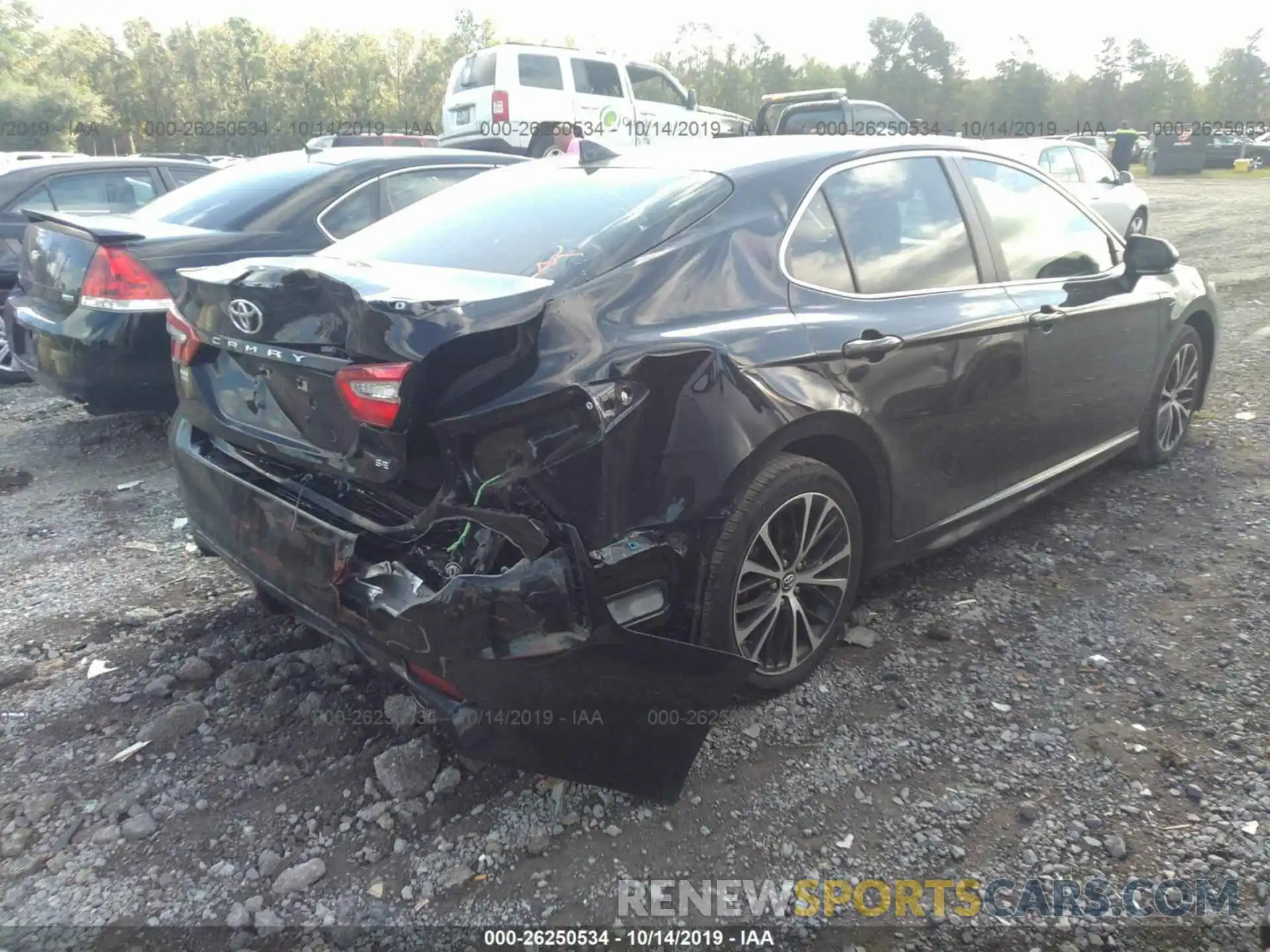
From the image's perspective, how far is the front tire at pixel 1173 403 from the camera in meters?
4.80

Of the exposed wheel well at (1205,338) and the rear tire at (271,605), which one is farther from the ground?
the exposed wheel well at (1205,338)

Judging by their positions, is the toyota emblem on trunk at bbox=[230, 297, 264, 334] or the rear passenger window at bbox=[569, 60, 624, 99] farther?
the rear passenger window at bbox=[569, 60, 624, 99]

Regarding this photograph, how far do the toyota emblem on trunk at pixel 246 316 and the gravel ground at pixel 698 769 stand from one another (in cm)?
120

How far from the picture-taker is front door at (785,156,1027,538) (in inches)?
121

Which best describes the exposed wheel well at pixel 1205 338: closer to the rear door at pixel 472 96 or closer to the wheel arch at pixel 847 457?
the wheel arch at pixel 847 457

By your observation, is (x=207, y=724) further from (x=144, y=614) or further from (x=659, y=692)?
(x=659, y=692)

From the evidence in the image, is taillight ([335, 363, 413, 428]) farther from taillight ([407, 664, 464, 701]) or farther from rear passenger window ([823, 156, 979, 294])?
rear passenger window ([823, 156, 979, 294])

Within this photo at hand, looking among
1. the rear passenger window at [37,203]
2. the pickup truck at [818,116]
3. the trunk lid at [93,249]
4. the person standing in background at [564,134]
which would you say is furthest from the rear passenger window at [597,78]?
the trunk lid at [93,249]

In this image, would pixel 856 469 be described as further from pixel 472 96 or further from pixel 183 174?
pixel 472 96

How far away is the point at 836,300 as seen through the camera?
10.2 ft

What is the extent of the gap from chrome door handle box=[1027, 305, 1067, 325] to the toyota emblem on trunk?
2.78 metres

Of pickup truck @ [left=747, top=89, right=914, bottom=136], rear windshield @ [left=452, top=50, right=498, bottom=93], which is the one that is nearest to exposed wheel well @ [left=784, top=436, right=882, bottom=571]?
pickup truck @ [left=747, top=89, right=914, bottom=136]

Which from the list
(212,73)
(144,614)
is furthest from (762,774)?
(212,73)

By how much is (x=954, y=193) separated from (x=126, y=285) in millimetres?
3996
